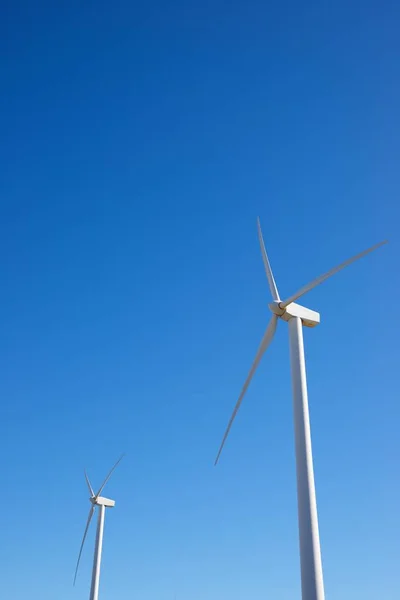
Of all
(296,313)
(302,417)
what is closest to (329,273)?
(296,313)

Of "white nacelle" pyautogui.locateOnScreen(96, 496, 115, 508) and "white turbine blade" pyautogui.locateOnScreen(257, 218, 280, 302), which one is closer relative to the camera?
"white turbine blade" pyautogui.locateOnScreen(257, 218, 280, 302)

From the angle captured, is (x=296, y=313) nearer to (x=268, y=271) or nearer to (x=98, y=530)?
(x=268, y=271)

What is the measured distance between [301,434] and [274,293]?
900 cm

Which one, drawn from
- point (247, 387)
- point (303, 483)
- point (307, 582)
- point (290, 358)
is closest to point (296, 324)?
point (290, 358)

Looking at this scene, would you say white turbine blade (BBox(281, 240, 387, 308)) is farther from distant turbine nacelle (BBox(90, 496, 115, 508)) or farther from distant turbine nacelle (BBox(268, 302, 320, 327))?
distant turbine nacelle (BBox(90, 496, 115, 508))

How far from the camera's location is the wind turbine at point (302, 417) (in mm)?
18562

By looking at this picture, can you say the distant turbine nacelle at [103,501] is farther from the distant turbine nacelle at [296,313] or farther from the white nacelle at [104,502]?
the distant turbine nacelle at [296,313]

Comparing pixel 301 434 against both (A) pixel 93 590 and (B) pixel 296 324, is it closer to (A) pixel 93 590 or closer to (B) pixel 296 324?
(B) pixel 296 324

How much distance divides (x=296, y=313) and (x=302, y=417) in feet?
20.2

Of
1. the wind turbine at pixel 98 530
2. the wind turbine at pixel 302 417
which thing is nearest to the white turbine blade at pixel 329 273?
the wind turbine at pixel 302 417

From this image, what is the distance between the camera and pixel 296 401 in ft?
73.7

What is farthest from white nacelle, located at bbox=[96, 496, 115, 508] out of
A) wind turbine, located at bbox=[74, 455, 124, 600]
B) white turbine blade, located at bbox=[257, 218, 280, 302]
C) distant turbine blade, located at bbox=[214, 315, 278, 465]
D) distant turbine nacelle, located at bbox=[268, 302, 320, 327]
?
distant turbine nacelle, located at bbox=[268, 302, 320, 327]

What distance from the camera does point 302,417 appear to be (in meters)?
21.8

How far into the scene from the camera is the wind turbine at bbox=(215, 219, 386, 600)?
18.6 m
